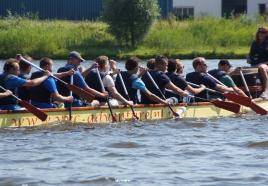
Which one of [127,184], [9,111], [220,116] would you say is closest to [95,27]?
[220,116]

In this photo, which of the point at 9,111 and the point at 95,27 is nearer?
the point at 9,111

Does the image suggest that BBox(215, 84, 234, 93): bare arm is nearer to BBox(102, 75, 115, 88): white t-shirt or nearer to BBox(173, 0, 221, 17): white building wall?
BBox(102, 75, 115, 88): white t-shirt

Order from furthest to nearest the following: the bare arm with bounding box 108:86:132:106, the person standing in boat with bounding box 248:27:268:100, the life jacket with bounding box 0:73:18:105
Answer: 1. the person standing in boat with bounding box 248:27:268:100
2. the bare arm with bounding box 108:86:132:106
3. the life jacket with bounding box 0:73:18:105

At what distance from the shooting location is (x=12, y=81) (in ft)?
58.5

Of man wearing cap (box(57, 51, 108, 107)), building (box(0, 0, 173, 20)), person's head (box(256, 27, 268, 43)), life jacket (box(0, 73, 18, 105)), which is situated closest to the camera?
life jacket (box(0, 73, 18, 105))

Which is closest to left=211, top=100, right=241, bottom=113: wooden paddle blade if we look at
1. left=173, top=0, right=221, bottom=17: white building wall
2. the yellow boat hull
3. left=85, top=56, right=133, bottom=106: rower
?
the yellow boat hull

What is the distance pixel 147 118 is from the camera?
65.8 feet

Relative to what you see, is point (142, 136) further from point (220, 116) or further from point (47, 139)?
point (220, 116)

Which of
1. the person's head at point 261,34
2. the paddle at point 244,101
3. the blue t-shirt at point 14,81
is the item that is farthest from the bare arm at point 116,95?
the person's head at point 261,34

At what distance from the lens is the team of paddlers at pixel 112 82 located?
18125 millimetres

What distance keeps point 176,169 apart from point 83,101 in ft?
16.6

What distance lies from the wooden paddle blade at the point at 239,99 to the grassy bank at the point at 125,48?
28959 millimetres

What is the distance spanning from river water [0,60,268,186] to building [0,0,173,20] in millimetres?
42477

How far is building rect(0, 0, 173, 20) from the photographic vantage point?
204 ft
